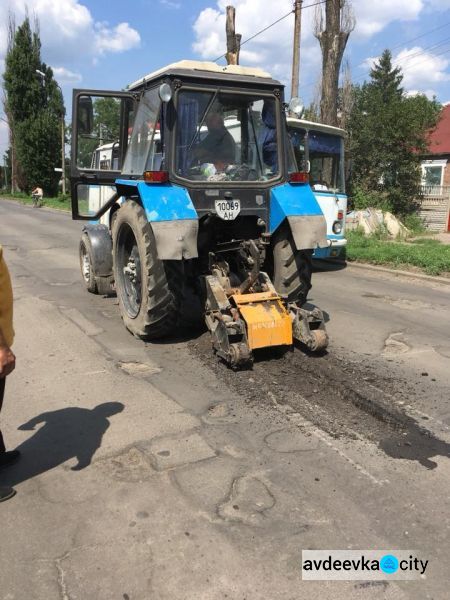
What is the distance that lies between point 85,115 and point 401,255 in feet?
24.4

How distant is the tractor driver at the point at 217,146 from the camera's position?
5.23 m

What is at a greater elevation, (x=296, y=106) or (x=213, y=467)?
(x=296, y=106)

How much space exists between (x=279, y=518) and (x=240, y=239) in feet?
11.0

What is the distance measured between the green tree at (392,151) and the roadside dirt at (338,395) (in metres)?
13.8

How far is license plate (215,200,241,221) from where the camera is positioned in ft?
16.9

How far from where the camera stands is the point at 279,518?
107 inches

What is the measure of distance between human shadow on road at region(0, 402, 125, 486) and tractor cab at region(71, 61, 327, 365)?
1.28 meters

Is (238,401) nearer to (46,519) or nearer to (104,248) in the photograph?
(46,519)

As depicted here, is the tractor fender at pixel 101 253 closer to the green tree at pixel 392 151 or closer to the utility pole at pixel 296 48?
the utility pole at pixel 296 48

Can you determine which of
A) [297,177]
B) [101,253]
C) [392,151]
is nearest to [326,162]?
[297,177]

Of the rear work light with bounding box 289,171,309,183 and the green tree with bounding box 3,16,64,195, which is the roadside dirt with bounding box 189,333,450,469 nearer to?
the rear work light with bounding box 289,171,309,183

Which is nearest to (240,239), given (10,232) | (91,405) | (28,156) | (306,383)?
(306,383)

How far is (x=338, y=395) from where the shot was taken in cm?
420

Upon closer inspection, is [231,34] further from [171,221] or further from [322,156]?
[171,221]
